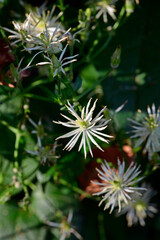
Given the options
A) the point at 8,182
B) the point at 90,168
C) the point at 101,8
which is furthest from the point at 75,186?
the point at 101,8

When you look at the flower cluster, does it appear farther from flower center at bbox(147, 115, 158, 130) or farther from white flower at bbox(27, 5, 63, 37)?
flower center at bbox(147, 115, 158, 130)

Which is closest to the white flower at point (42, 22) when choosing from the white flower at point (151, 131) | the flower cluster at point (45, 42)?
the flower cluster at point (45, 42)

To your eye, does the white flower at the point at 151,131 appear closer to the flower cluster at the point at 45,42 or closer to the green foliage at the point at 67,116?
the green foliage at the point at 67,116

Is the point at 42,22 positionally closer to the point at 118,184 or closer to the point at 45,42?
the point at 45,42

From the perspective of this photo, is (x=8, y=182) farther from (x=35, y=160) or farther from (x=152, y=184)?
(x=152, y=184)

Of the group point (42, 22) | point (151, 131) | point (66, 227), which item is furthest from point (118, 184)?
point (42, 22)

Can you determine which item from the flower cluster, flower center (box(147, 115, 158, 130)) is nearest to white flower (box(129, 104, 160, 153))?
flower center (box(147, 115, 158, 130))

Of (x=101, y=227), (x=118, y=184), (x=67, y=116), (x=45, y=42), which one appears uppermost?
(x=45, y=42)

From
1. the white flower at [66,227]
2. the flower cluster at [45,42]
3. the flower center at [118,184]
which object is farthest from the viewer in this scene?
the white flower at [66,227]

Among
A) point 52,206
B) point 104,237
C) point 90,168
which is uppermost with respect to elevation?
point 90,168

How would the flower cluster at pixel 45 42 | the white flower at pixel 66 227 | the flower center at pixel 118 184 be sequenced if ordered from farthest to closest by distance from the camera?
the white flower at pixel 66 227, the flower center at pixel 118 184, the flower cluster at pixel 45 42

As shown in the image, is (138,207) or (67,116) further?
(138,207)
